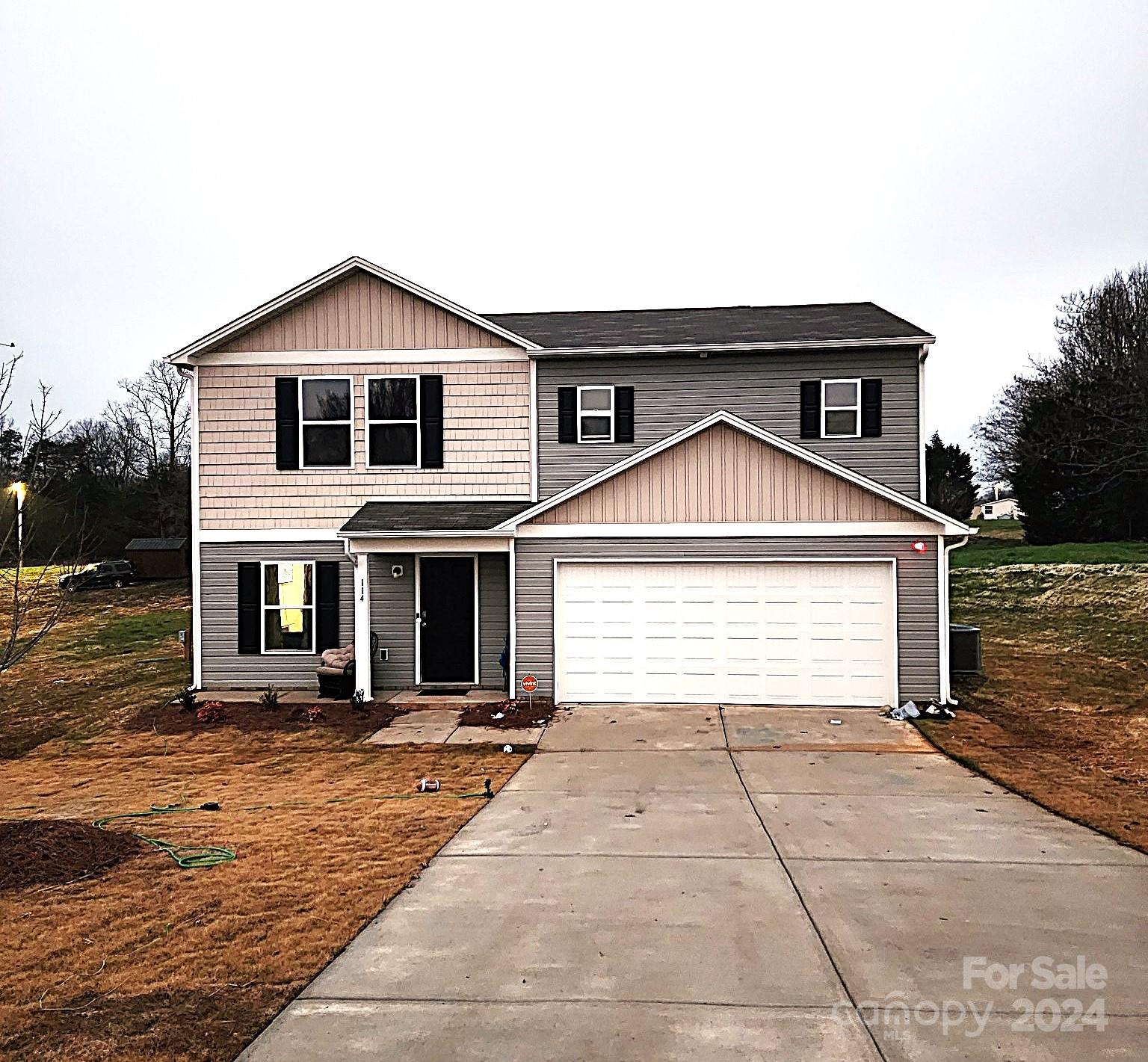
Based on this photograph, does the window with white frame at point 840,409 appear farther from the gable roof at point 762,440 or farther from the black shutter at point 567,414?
the black shutter at point 567,414

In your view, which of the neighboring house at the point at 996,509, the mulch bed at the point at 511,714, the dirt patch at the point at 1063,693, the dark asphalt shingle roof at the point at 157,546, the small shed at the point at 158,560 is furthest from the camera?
the neighboring house at the point at 996,509

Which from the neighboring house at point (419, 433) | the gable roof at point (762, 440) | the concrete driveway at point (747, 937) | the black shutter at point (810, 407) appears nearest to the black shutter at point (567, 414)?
the neighboring house at point (419, 433)

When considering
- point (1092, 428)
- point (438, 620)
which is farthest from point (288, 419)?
point (1092, 428)

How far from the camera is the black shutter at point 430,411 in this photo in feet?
50.8

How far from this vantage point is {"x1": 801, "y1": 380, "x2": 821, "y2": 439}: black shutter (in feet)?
50.2

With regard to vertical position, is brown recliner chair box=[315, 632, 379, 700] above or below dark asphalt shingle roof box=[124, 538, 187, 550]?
below

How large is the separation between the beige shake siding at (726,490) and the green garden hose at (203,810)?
564cm

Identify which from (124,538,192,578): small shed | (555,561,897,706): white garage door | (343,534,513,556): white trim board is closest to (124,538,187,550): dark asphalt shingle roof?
(124,538,192,578): small shed

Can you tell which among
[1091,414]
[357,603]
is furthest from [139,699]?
[1091,414]

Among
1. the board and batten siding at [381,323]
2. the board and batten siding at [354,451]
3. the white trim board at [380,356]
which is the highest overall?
the board and batten siding at [381,323]

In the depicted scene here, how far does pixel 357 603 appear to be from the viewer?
14312mm

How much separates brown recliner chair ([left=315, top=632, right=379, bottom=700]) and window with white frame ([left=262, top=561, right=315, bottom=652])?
2.77 ft

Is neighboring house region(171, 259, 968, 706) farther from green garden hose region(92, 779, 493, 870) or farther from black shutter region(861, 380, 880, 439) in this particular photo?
green garden hose region(92, 779, 493, 870)

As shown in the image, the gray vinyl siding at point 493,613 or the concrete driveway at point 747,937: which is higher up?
the gray vinyl siding at point 493,613
